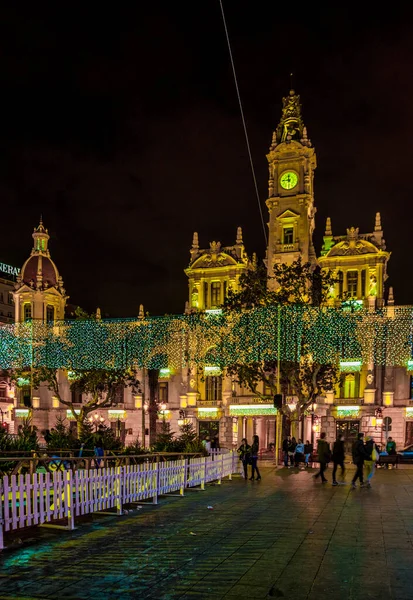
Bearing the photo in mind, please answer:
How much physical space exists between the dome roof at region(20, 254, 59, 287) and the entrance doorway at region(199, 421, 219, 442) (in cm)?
2297

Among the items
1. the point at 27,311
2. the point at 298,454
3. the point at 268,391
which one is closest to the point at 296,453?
the point at 298,454

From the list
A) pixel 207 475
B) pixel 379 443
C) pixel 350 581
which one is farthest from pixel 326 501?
pixel 379 443

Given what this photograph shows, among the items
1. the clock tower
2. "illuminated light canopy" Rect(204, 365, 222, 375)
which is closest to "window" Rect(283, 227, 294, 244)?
the clock tower

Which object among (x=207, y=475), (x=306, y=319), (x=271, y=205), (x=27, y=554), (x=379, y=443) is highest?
(x=271, y=205)

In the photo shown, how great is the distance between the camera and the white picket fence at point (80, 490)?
9.96 m

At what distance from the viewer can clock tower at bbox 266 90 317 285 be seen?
166 ft

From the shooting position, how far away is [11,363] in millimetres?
46625

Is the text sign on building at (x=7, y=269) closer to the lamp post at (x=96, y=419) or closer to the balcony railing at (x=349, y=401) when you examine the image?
the lamp post at (x=96, y=419)

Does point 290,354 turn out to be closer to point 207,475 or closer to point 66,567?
point 207,475

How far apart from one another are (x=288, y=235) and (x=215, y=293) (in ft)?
27.5

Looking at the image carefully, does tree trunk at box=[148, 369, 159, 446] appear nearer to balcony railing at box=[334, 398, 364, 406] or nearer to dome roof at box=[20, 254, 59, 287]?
dome roof at box=[20, 254, 59, 287]

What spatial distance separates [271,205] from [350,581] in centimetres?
4602

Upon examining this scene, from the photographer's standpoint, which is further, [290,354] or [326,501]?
[290,354]

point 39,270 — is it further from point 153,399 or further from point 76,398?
point 153,399
